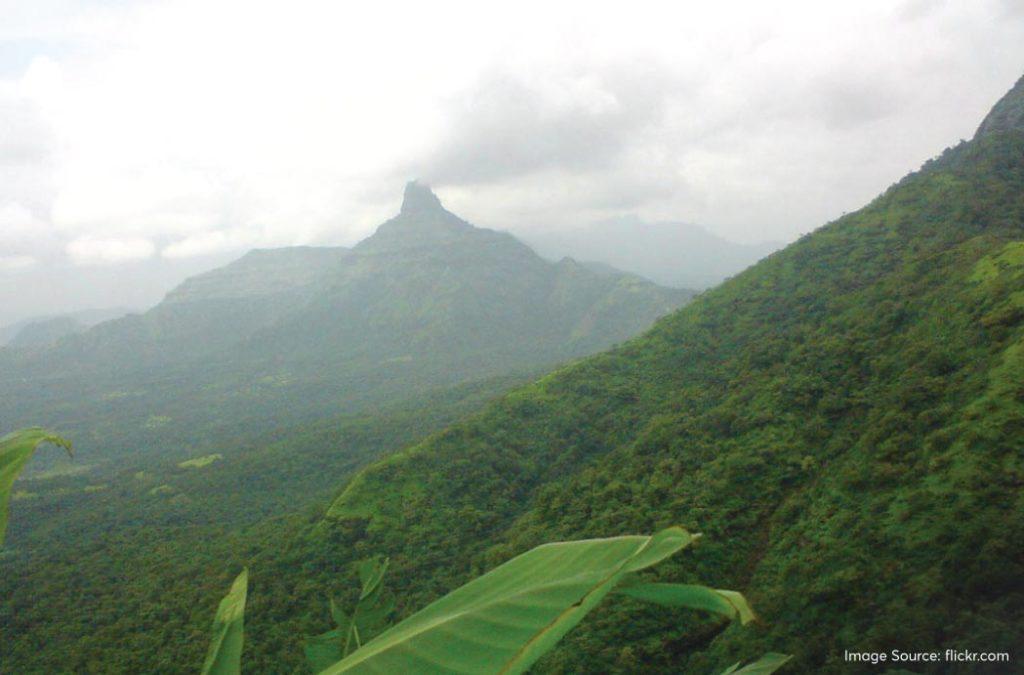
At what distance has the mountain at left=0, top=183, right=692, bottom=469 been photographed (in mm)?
105375

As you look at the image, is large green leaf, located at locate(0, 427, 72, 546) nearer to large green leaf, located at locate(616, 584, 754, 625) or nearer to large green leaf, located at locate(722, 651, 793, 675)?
large green leaf, located at locate(616, 584, 754, 625)

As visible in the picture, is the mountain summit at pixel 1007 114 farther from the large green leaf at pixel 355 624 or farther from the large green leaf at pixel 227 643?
the large green leaf at pixel 227 643

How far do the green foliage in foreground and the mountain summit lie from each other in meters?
67.5

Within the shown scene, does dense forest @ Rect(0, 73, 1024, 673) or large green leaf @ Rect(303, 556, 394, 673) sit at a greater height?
large green leaf @ Rect(303, 556, 394, 673)

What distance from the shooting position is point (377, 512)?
1152 inches

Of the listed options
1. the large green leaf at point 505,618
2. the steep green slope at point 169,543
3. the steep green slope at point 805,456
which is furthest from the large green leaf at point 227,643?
Answer: the steep green slope at point 169,543

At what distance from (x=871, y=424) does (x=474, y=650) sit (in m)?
20.3

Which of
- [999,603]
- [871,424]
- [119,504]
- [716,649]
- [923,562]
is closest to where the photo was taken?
[999,603]

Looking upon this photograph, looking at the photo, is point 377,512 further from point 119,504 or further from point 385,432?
point 119,504

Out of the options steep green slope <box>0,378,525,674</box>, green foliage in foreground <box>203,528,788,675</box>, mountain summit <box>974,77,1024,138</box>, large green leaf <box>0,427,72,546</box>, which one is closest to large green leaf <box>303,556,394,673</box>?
large green leaf <box>0,427,72,546</box>

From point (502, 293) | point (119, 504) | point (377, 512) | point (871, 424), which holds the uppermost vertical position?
point (502, 293)

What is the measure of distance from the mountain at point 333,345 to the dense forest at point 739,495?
5764cm

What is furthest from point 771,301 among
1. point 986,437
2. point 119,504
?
point 119,504

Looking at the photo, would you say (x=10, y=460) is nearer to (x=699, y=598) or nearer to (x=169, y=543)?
(x=699, y=598)
